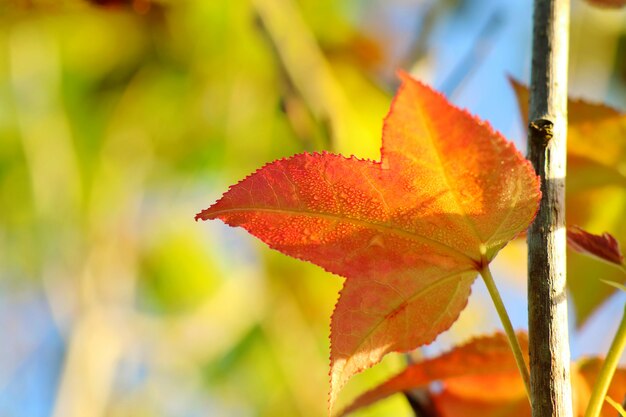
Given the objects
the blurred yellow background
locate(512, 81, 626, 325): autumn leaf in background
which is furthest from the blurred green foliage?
locate(512, 81, 626, 325): autumn leaf in background

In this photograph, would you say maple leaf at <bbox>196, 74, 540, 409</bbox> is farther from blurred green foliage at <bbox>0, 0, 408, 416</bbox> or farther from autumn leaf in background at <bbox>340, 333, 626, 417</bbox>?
blurred green foliage at <bbox>0, 0, 408, 416</bbox>

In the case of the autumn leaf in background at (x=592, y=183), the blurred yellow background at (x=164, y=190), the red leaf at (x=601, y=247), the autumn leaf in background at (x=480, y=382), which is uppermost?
the blurred yellow background at (x=164, y=190)

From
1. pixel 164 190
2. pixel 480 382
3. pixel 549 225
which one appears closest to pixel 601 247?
pixel 549 225

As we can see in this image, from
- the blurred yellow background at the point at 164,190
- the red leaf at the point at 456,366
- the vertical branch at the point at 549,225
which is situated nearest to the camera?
the vertical branch at the point at 549,225

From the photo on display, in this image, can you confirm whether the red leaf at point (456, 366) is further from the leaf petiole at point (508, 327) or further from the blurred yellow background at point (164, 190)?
the blurred yellow background at point (164, 190)

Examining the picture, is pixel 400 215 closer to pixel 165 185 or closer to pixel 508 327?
pixel 508 327

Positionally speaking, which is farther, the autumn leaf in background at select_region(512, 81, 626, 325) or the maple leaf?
the autumn leaf in background at select_region(512, 81, 626, 325)

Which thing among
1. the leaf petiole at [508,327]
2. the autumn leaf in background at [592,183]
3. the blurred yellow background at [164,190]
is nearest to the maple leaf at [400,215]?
the leaf petiole at [508,327]
